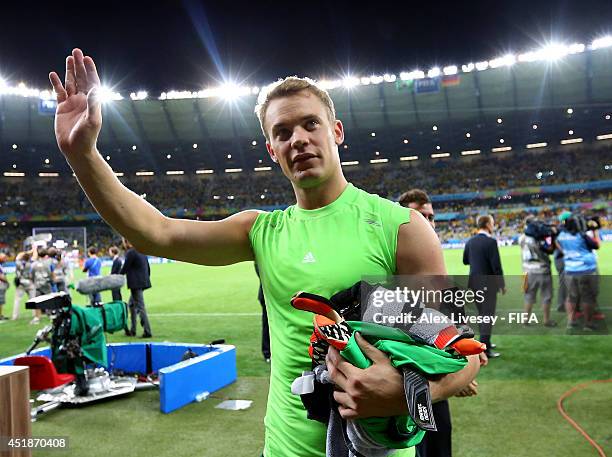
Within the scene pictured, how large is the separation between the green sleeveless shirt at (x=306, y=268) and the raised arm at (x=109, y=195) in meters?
0.19

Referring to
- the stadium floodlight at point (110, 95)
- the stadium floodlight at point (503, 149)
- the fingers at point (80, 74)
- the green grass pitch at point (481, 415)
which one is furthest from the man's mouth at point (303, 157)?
the stadium floodlight at point (503, 149)

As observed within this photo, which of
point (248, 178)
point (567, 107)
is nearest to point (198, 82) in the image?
point (248, 178)

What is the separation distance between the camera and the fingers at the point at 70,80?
1712mm

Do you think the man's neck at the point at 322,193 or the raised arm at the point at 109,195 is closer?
the raised arm at the point at 109,195

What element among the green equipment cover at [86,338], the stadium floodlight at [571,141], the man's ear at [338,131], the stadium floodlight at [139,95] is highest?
the stadium floodlight at [139,95]

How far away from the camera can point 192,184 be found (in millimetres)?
66000

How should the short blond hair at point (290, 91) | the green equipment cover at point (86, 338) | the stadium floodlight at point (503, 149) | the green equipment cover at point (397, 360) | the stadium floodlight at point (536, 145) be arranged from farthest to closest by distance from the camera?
the stadium floodlight at point (503, 149)
the stadium floodlight at point (536, 145)
the green equipment cover at point (86, 338)
the short blond hair at point (290, 91)
the green equipment cover at point (397, 360)

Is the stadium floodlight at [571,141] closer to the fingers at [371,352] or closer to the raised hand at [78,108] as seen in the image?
the raised hand at [78,108]

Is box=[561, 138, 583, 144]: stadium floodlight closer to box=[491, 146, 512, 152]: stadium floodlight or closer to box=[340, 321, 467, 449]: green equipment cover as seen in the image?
box=[491, 146, 512, 152]: stadium floodlight

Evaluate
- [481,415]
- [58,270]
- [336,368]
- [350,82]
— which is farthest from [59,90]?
[350,82]

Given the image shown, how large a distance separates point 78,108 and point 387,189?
61.1 m

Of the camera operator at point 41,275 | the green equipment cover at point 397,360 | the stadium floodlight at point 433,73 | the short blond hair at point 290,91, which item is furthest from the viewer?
the stadium floodlight at point 433,73

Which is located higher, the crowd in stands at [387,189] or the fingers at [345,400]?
the crowd in stands at [387,189]

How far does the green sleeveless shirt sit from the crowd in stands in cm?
5174
